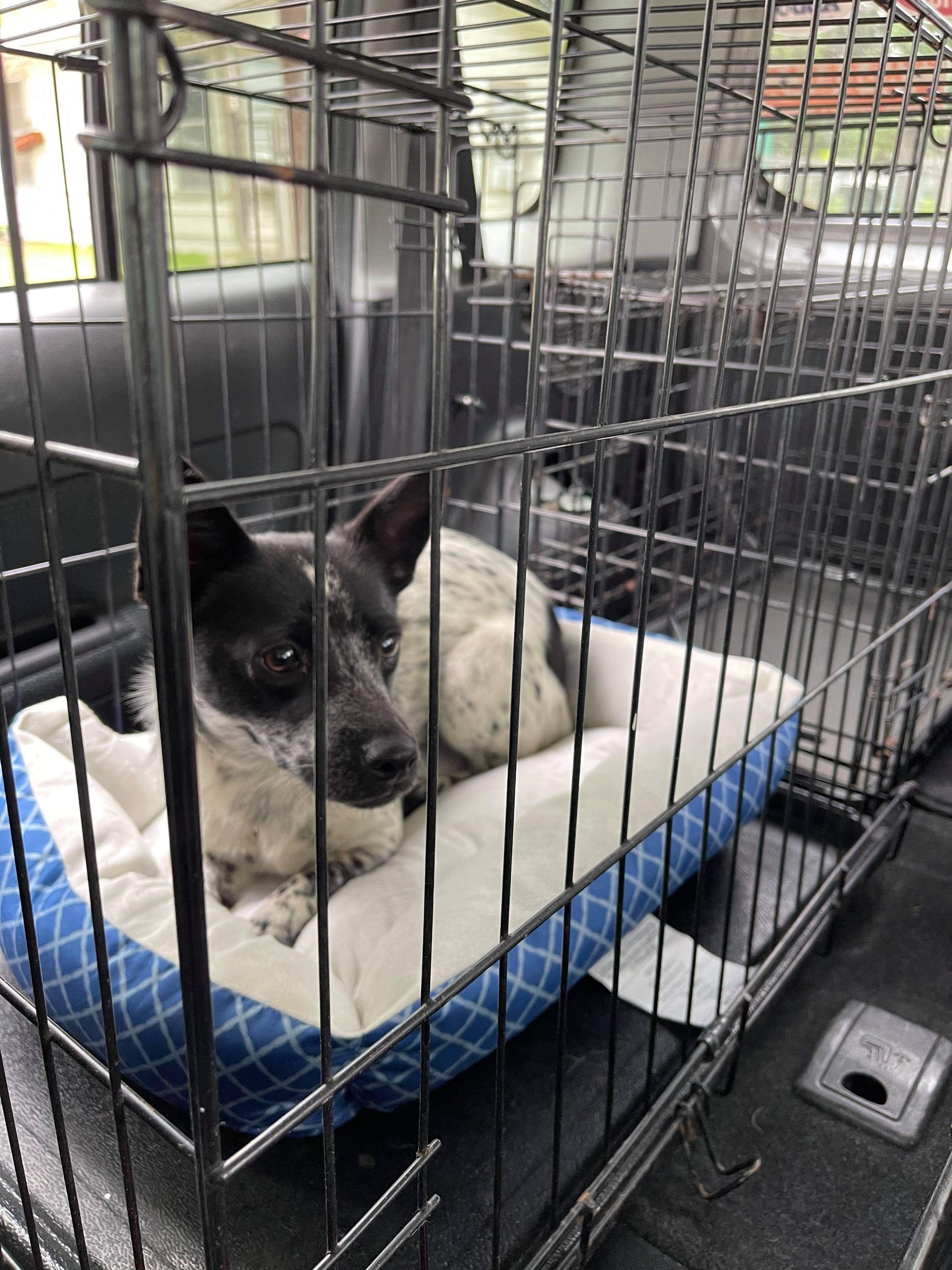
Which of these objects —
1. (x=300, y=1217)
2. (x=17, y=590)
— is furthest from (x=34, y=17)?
(x=300, y=1217)

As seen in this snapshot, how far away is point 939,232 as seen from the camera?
2537 mm

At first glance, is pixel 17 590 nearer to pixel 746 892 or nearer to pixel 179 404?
pixel 179 404

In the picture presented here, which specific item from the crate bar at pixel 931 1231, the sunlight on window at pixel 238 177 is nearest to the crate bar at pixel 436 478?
the crate bar at pixel 931 1231

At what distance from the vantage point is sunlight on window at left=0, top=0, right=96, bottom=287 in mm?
1698

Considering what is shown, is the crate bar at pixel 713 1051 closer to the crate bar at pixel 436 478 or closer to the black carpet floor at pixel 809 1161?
the black carpet floor at pixel 809 1161

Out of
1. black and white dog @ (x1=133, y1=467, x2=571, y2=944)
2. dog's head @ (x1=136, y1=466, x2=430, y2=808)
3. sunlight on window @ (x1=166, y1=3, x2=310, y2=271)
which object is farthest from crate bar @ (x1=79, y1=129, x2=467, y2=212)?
sunlight on window @ (x1=166, y1=3, x2=310, y2=271)

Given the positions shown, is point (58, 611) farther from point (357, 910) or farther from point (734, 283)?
A: point (357, 910)

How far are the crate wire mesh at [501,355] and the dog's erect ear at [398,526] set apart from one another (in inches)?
6.5

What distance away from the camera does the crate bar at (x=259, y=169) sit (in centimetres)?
46

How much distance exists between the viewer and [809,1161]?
1.40 m

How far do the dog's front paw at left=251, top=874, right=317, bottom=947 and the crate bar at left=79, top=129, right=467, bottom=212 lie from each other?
114 cm

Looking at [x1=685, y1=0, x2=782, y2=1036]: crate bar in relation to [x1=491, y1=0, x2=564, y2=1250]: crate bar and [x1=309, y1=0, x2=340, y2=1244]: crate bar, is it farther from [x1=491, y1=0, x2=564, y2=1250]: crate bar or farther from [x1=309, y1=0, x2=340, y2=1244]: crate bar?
[x1=309, y1=0, x2=340, y2=1244]: crate bar

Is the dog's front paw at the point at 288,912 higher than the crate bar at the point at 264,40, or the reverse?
the crate bar at the point at 264,40

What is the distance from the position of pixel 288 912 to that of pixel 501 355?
2.42m
